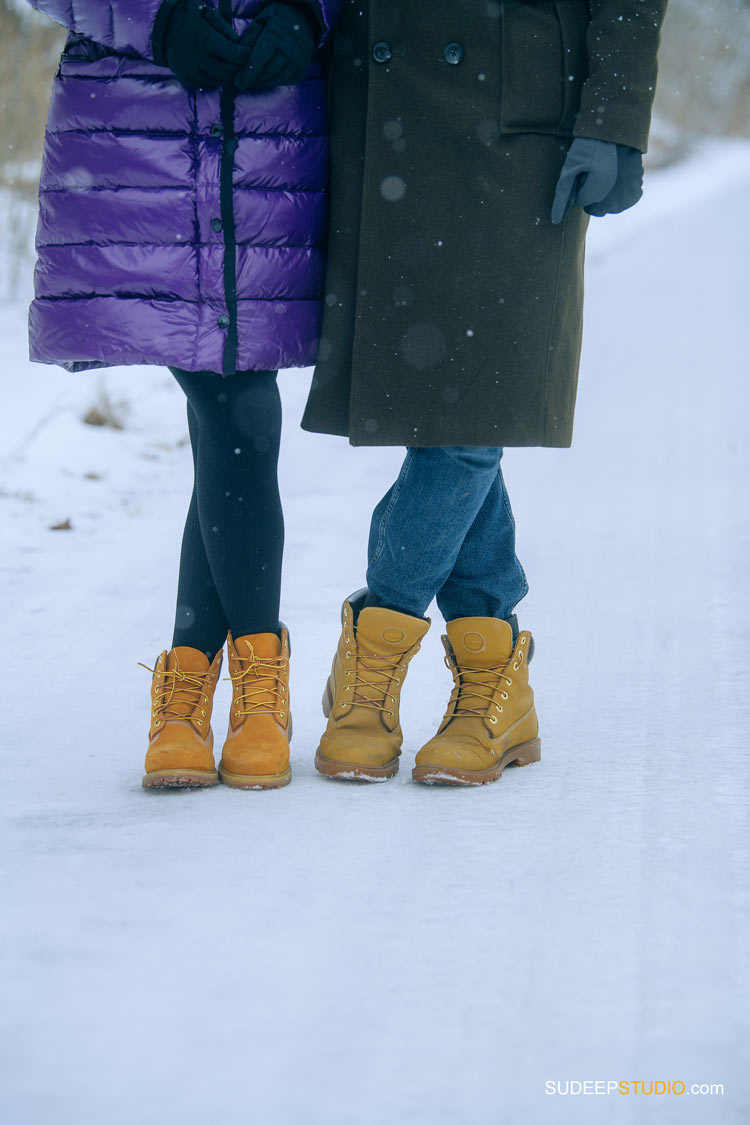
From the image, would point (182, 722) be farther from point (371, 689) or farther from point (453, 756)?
point (453, 756)

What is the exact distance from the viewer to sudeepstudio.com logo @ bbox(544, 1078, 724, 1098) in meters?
0.88

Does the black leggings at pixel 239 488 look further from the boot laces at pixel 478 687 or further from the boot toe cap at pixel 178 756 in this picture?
the boot laces at pixel 478 687

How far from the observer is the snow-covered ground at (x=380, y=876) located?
89 cm

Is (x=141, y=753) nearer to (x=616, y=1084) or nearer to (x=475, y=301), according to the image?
(x=475, y=301)

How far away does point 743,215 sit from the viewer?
11797mm

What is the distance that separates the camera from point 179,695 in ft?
5.00

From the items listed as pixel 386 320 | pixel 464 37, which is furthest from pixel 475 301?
pixel 464 37

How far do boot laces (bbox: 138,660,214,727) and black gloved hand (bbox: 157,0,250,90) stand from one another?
76cm

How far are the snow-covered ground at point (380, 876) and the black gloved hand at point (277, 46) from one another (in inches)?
35.2

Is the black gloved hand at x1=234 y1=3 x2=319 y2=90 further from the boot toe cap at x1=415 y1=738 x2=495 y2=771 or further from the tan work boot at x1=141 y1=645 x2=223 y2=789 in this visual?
the boot toe cap at x1=415 y1=738 x2=495 y2=771

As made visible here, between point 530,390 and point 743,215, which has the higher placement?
point 743,215

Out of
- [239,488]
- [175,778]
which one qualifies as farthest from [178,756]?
[239,488]

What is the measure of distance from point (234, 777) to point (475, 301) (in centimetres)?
71

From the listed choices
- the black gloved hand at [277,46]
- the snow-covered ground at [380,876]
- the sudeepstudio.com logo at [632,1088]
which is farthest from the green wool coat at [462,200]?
the sudeepstudio.com logo at [632,1088]
